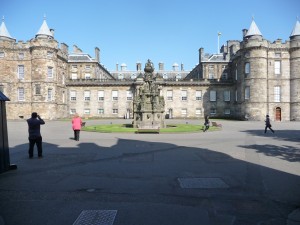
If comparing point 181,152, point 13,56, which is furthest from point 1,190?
point 13,56

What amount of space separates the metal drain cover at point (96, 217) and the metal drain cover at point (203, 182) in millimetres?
2372

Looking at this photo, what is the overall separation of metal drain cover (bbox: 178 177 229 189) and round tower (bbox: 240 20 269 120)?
41351 mm

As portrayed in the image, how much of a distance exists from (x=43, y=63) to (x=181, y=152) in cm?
4216

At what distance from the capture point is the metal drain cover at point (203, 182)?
6738mm

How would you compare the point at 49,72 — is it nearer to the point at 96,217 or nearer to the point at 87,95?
the point at 87,95

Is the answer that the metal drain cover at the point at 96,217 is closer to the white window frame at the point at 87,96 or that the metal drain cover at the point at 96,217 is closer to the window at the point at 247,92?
the window at the point at 247,92

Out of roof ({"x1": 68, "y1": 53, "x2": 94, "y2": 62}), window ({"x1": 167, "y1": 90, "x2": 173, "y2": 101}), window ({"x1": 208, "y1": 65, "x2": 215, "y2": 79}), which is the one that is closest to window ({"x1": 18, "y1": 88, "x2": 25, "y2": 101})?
roof ({"x1": 68, "y1": 53, "x2": 94, "y2": 62})

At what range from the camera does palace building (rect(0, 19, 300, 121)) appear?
46062 millimetres

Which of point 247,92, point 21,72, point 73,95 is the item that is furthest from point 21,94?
point 247,92

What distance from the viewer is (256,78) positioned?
151 ft

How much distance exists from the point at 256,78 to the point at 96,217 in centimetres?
4583

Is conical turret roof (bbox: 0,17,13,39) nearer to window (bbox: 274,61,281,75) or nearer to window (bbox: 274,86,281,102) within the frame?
window (bbox: 274,61,281,75)

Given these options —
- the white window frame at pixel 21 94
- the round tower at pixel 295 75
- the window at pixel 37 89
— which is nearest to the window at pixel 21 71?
the white window frame at pixel 21 94

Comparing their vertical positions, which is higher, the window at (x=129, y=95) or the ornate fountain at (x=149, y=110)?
the window at (x=129, y=95)
